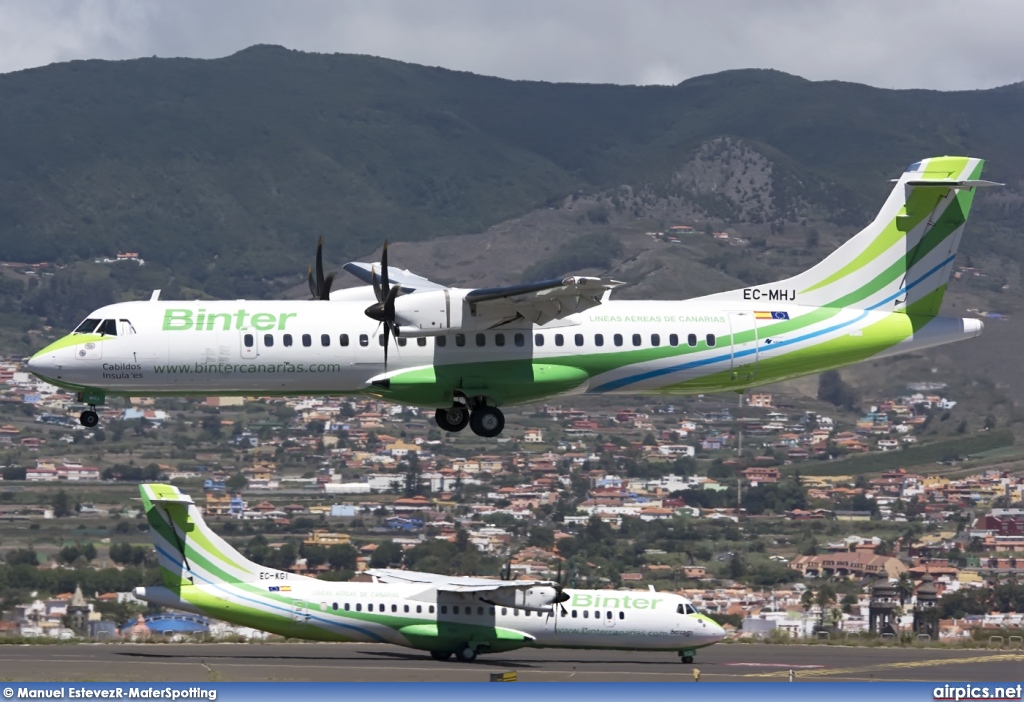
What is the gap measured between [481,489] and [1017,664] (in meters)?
110

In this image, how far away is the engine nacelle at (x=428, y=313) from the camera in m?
41.5

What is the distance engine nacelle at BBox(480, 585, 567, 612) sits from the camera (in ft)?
198

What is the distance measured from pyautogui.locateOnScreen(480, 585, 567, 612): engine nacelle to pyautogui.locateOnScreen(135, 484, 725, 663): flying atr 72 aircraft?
0.12 ft

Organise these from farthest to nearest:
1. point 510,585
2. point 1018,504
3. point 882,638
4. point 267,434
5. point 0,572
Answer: point 267,434 < point 1018,504 < point 0,572 < point 882,638 < point 510,585

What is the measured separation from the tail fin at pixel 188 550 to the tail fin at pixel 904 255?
81.7 feet

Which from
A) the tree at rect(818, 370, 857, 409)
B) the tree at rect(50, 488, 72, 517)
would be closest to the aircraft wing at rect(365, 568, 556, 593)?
the tree at rect(50, 488, 72, 517)

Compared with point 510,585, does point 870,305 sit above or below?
above

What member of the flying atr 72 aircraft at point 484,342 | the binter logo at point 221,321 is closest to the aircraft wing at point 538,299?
the flying atr 72 aircraft at point 484,342

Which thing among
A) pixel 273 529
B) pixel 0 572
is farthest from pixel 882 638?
pixel 273 529

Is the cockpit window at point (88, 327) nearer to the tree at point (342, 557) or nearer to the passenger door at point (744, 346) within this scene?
the passenger door at point (744, 346)

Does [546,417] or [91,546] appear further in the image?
[546,417]

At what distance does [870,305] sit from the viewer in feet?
153

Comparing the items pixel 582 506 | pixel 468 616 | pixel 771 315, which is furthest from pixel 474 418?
pixel 582 506

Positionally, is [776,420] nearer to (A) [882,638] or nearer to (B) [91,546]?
(B) [91,546]
